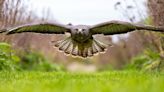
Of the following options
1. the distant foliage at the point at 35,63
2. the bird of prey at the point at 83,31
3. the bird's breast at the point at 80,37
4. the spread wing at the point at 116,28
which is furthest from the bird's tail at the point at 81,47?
the distant foliage at the point at 35,63

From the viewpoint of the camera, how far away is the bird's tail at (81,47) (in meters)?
10.8

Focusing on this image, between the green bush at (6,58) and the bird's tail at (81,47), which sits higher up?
the bird's tail at (81,47)

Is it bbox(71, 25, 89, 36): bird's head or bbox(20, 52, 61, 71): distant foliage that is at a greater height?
bbox(71, 25, 89, 36): bird's head

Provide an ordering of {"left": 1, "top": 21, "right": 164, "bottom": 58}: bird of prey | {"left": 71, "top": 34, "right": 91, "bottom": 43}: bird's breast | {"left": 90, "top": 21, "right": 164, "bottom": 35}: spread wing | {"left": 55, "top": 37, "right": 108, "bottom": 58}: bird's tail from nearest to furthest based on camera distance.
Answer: {"left": 90, "top": 21, "right": 164, "bottom": 35}: spread wing, {"left": 1, "top": 21, "right": 164, "bottom": 58}: bird of prey, {"left": 71, "top": 34, "right": 91, "bottom": 43}: bird's breast, {"left": 55, "top": 37, "right": 108, "bottom": 58}: bird's tail

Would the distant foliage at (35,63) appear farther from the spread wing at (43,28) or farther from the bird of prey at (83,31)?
the spread wing at (43,28)

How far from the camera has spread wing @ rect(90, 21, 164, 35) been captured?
9.95 meters

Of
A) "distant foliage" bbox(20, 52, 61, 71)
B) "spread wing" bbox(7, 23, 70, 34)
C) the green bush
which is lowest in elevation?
"distant foliage" bbox(20, 52, 61, 71)

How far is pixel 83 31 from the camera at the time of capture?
10203mm

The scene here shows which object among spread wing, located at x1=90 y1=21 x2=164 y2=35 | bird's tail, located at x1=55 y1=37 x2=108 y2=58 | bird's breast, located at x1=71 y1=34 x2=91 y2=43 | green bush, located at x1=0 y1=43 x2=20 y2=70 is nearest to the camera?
spread wing, located at x1=90 y1=21 x2=164 y2=35

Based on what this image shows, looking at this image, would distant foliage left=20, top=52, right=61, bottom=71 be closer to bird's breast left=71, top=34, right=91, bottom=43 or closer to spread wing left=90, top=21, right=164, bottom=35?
spread wing left=90, top=21, right=164, bottom=35

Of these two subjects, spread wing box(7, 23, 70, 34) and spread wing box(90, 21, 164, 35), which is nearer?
spread wing box(90, 21, 164, 35)

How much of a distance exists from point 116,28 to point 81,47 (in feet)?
2.50

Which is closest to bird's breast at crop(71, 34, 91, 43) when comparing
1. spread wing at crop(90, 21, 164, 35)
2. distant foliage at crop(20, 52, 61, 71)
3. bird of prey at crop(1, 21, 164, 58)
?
bird of prey at crop(1, 21, 164, 58)

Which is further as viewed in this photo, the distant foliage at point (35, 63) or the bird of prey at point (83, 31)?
the distant foliage at point (35, 63)
